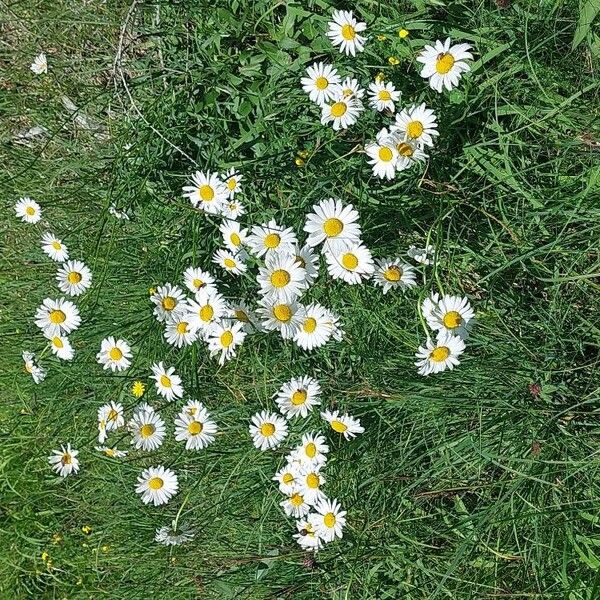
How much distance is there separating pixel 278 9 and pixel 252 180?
1.78ft

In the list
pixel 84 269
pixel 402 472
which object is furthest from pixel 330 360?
pixel 84 269

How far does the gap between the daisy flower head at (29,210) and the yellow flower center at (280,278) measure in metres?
1.10

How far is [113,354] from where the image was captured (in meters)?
2.12

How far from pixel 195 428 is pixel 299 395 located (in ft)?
1.23

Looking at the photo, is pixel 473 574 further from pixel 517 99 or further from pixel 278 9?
pixel 278 9

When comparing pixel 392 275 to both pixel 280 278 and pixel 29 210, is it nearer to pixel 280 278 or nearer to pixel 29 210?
pixel 280 278

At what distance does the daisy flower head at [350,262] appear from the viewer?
5.52 feet

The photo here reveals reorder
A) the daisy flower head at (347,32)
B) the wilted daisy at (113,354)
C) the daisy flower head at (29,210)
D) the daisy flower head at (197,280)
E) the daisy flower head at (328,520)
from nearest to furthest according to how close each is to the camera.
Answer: the daisy flower head at (347,32), the daisy flower head at (197,280), the daisy flower head at (328,520), the wilted daisy at (113,354), the daisy flower head at (29,210)

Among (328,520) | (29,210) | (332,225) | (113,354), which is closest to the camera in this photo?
(332,225)

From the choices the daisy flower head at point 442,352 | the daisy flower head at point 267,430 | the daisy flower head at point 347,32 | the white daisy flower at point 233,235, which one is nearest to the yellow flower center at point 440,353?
the daisy flower head at point 442,352

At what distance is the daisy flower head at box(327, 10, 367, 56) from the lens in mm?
1771

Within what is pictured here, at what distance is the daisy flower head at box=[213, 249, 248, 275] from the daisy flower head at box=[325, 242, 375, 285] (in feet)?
1.04

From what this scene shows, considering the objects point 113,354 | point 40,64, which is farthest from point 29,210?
point 113,354

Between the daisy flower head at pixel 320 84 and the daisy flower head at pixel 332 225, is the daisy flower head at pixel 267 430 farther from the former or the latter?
the daisy flower head at pixel 320 84
